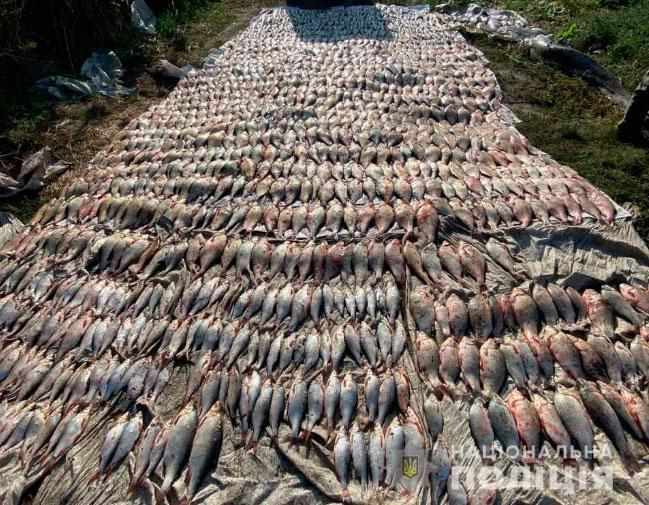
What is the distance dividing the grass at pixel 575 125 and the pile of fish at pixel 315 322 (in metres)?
0.59

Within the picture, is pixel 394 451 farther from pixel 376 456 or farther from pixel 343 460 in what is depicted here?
pixel 343 460

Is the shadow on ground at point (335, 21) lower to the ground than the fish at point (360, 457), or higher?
higher

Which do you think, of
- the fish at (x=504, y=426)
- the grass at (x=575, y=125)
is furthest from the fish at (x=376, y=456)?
the grass at (x=575, y=125)

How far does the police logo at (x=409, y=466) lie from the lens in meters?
2.48

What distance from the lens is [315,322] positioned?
325cm

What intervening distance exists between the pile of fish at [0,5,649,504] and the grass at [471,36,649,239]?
1.93 ft

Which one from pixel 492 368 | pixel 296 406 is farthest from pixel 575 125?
pixel 296 406

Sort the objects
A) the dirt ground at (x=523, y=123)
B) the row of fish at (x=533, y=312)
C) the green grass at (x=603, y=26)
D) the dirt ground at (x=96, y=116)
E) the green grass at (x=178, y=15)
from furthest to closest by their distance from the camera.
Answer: the green grass at (x=178, y=15) < the green grass at (x=603, y=26) < the dirt ground at (x=96, y=116) < the dirt ground at (x=523, y=123) < the row of fish at (x=533, y=312)

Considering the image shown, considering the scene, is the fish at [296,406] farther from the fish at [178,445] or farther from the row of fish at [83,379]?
the row of fish at [83,379]

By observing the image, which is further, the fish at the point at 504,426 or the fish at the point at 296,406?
the fish at the point at 296,406

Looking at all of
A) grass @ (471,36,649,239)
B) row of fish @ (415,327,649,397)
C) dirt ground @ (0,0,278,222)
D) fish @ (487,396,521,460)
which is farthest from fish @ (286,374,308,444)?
dirt ground @ (0,0,278,222)

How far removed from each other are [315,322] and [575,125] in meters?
4.67

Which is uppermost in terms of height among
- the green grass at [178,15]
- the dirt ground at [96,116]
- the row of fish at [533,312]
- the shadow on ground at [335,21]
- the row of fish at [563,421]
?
the shadow on ground at [335,21]

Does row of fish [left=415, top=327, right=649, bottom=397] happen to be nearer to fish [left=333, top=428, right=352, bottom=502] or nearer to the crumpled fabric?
fish [left=333, top=428, right=352, bottom=502]
